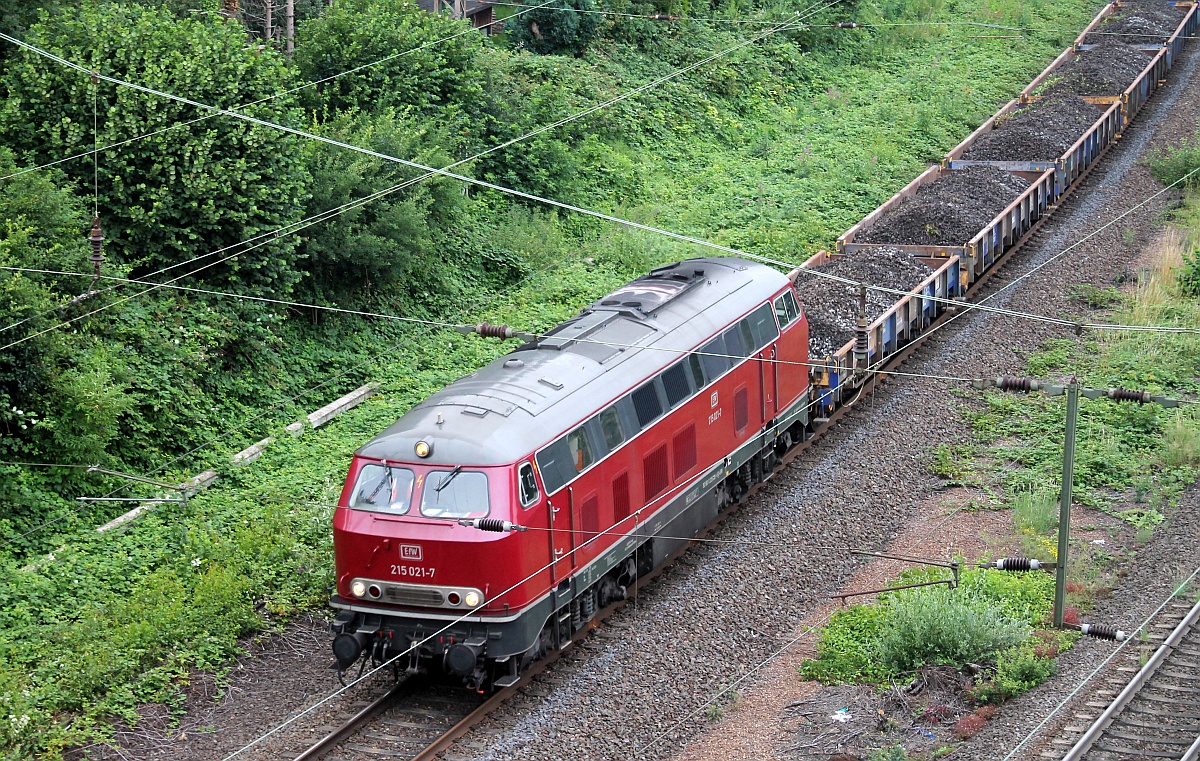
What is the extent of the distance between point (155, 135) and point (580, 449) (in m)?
9.59

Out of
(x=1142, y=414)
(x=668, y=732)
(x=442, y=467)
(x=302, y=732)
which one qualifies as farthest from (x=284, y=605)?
(x=1142, y=414)

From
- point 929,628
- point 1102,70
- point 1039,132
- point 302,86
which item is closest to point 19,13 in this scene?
point 302,86

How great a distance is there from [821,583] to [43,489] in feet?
35.3

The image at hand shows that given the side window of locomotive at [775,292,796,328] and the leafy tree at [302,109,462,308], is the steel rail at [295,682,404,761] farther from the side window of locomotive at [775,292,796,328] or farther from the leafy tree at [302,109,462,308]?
the leafy tree at [302,109,462,308]

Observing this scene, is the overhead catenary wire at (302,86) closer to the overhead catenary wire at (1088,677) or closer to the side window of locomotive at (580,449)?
the side window of locomotive at (580,449)

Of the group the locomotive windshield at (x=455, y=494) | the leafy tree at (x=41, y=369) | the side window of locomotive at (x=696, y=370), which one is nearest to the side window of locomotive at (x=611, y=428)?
the side window of locomotive at (x=696, y=370)

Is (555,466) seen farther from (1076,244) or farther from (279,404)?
(1076,244)

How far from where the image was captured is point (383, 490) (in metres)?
14.9

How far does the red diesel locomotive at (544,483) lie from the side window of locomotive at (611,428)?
2 centimetres

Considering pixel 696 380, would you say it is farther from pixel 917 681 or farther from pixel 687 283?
pixel 917 681

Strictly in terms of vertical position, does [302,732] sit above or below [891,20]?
below

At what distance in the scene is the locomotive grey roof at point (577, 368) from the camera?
14.9 meters

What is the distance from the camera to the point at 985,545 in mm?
18531

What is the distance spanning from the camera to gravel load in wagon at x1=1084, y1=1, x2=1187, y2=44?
46.6 m
